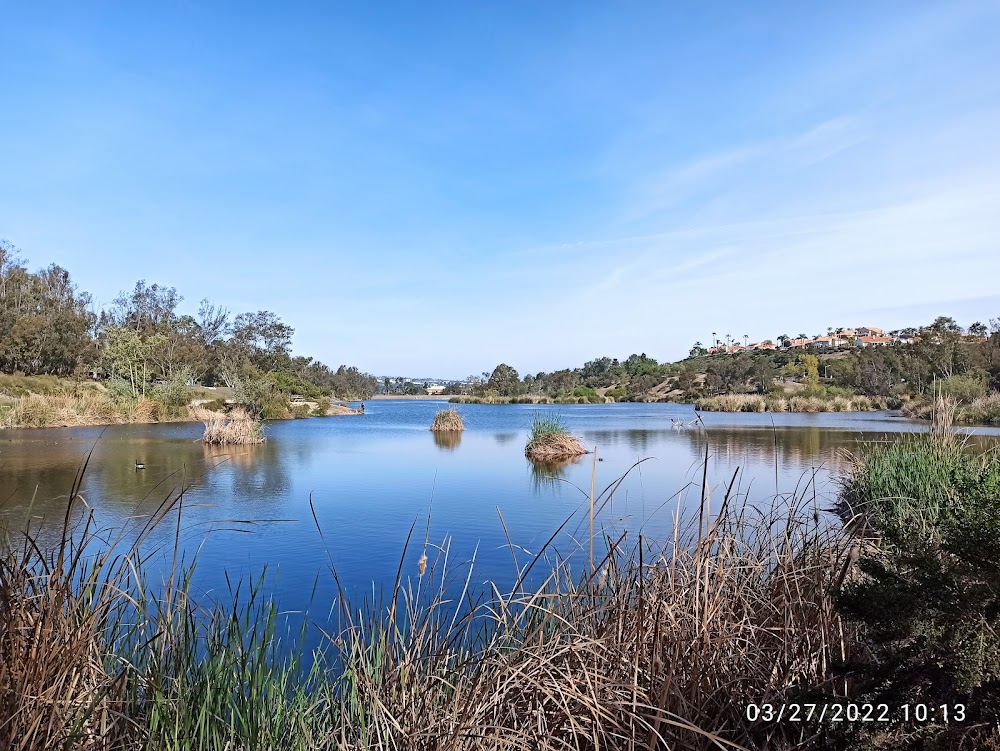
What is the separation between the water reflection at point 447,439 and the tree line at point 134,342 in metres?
10.4

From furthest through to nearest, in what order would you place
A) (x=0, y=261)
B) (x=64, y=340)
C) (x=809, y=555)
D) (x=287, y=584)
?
(x=0, y=261) < (x=64, y=340) < (x=287, y=584) < (x=809, y=555)

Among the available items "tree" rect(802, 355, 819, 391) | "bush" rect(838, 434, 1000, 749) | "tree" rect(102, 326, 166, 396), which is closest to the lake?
"bush" rect(838, 434, 1000, 749)

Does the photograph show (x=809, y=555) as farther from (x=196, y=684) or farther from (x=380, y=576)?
(x=380, y=576)

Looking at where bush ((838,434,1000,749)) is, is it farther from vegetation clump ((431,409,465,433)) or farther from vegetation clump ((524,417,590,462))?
vegetation clump ((431,409,465,433))

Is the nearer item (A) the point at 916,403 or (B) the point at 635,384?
(A) the point at 916,403

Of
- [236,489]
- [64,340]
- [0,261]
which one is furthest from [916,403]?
[0,261]

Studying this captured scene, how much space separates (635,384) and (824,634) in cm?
6036

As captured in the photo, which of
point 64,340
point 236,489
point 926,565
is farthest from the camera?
point 64,340

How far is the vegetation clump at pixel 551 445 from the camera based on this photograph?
49.1ft

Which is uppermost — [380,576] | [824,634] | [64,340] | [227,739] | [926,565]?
[64,340]

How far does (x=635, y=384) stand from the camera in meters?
61.5

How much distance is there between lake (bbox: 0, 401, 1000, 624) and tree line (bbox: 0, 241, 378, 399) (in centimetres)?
1107

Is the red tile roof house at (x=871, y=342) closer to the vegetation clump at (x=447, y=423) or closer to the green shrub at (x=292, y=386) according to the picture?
the green shrub at (x=292, y=386)
